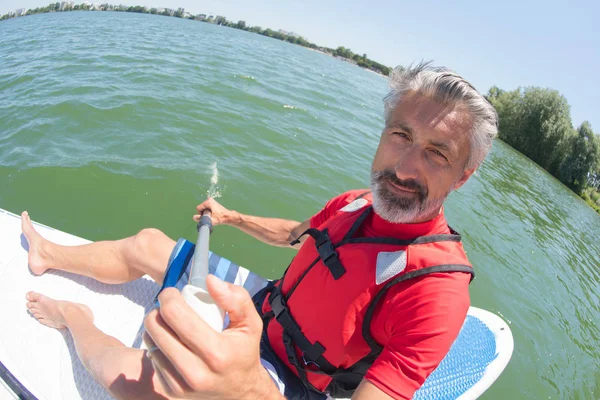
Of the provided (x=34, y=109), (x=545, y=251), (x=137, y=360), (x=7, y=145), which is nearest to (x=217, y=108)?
(x=34, y=109)

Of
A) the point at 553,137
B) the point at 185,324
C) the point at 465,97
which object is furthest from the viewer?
the point at 553,137

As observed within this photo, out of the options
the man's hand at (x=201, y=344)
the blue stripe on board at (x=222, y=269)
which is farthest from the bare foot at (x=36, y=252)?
the man's hand at (x=201, y=344)

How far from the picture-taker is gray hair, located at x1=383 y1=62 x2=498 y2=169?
1.57 metres

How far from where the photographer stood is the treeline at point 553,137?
A: 28844mm

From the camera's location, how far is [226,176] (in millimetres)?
6012

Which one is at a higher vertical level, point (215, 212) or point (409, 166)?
point (409, 166)

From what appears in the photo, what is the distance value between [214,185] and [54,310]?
3524mm

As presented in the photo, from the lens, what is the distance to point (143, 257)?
238 cm

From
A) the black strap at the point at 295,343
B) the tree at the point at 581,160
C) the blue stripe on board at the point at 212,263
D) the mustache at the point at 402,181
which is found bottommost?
the blue stripe on board at the point at 212,263

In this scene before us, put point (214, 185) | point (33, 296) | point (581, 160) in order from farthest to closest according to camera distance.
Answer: point (581, 160) < point (214, 185) < point (33, 296)

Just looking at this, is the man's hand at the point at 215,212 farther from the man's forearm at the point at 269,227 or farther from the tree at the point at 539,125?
the tree at the point at 539,125

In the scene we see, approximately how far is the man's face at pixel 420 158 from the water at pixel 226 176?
2.99 m

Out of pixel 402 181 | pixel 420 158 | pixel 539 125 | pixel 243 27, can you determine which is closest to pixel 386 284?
pixel 402 181

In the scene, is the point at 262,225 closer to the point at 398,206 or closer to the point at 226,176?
the point at 398,206
